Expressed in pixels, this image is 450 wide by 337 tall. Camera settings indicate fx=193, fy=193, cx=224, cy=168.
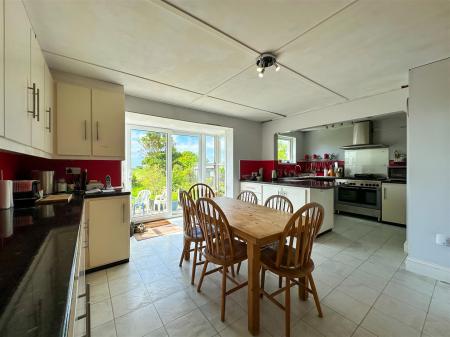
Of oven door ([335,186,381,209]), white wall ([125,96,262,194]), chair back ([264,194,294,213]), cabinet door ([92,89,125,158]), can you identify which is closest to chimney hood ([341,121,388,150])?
oven door ([335,186,381,209])

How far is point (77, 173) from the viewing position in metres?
2.44

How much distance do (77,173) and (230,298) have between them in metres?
2.32

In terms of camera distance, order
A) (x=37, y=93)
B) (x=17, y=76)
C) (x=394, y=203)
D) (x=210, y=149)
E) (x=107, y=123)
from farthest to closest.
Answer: (x=210, y=149) → (x=394, y=203) → (x=107, y=123) → (x=37, y=93) → (x=17, y=76)

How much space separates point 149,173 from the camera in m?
3.85

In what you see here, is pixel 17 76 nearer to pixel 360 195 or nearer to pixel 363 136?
pixel 360 195

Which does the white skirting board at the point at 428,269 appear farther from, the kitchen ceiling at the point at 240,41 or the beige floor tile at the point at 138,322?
the beige floor tile at the point at 138,322

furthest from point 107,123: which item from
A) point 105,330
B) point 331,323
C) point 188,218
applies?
point 331,323

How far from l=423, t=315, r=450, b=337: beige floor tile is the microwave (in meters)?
3.17

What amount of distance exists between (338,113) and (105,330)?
155 inches

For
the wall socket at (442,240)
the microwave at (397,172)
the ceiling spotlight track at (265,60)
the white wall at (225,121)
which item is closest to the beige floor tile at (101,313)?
the white wall at (225,121)

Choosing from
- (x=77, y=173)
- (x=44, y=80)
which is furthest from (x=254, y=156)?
(x=44, y=80)

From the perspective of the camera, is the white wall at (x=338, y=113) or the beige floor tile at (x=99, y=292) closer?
the beige floor tile at (x=99, y=292)

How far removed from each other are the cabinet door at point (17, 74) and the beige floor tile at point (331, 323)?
227 cm

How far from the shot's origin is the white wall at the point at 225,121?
295cm
